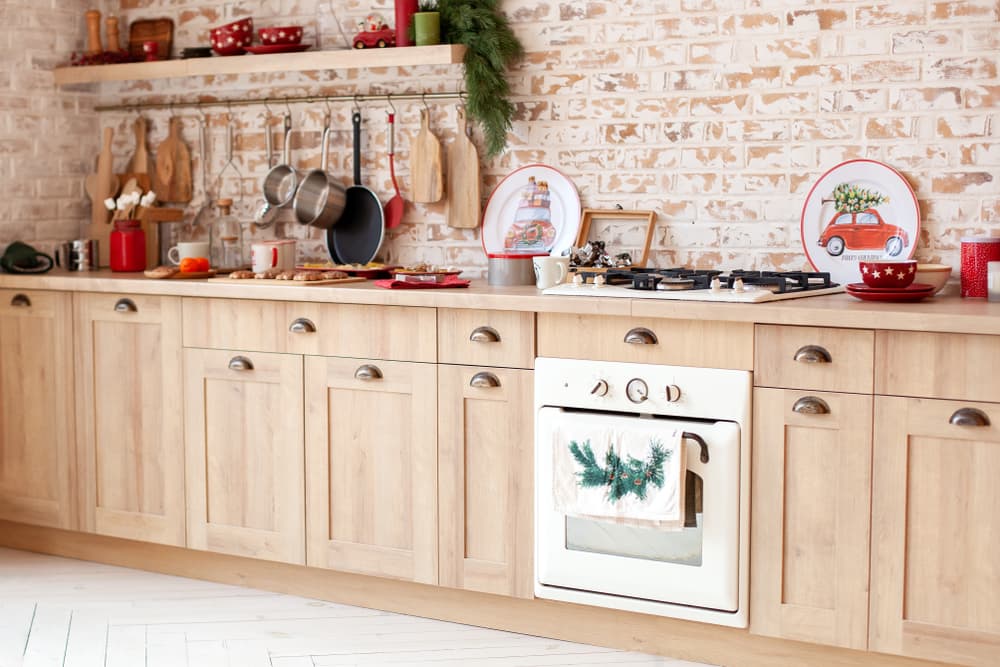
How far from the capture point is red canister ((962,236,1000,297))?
2908 mm

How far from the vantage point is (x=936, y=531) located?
103 inches

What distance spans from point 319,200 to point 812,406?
1869 mm

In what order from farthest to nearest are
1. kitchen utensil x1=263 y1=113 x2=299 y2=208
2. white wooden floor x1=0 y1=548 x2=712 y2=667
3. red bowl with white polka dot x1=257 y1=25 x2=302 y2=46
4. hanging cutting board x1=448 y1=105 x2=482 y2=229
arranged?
kitchen utensil x1=263 y1=113 x2=299 y2=208, red bowl with white polka dot x1=257 y1=25 x2=302 y2=46, hanging cutting board x1=448 y1=105 x2=482 y2=229, white wooden floor x1=0 y1=548 x2=712 y2=667

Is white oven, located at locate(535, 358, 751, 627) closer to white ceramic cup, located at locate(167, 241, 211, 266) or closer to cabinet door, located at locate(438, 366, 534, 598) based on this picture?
cabinet door, located at locate(438, 366, 534, 598)

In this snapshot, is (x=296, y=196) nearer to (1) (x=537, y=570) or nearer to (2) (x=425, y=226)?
(2) (x=425, y=226)

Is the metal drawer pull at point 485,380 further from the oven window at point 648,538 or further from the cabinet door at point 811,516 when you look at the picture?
the cabinet door at point 811,516

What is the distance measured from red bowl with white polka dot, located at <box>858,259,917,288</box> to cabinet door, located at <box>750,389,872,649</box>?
1.03 ft

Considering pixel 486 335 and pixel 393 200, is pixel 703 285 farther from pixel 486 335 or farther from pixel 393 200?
pixel 393 200

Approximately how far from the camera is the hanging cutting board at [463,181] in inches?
145

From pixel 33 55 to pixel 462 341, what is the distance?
210cm

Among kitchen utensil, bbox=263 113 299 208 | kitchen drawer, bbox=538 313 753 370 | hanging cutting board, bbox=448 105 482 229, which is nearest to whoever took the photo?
kitchen drawer, bbox=538 313 753 370

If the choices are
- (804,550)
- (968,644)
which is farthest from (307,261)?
(968,644)

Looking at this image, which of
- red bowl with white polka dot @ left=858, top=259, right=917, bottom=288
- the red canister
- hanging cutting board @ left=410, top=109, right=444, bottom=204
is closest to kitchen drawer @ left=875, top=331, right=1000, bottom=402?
red bowl with white polka dot @ left=858, top=259, right=917, bottom=288

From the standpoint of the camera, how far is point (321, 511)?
11.0ft
